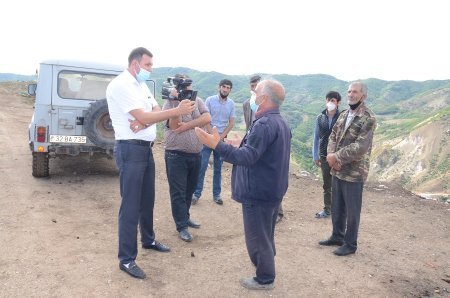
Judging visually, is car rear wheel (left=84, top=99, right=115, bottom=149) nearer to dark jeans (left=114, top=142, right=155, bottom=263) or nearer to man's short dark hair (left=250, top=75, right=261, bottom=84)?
man's short dark hair (left=250, top=75, right=261, bottom=84)

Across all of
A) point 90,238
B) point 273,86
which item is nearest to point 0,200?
point 90,238

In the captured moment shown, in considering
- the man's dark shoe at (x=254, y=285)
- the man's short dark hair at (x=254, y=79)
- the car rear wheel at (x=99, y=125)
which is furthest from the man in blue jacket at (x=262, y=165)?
the car rear wheel at (x=99, y=125)

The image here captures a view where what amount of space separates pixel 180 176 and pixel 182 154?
0.26m

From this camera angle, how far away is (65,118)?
6.67m

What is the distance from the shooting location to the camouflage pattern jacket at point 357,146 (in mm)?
4430

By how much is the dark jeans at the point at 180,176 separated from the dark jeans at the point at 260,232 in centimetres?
135

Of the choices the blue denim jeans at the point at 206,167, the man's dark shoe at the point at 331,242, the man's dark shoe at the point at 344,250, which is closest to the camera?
the man's dark shoe at the point at 344,250

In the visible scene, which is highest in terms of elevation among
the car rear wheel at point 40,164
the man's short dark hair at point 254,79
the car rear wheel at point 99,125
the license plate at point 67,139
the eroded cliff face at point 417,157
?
the man's short dark hair at point 254,79

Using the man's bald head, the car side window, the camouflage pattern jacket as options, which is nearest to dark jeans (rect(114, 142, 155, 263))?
the man's bald head

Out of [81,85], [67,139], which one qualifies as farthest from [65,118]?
[81,85]

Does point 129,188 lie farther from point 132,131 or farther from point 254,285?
point 254,285

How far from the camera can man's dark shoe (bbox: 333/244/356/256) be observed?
4.63 meters

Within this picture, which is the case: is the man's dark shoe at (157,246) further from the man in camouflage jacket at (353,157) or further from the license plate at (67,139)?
the license plate at (67,139)

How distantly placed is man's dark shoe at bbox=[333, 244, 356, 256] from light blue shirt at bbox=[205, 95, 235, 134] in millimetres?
2591
